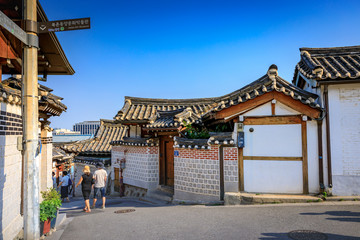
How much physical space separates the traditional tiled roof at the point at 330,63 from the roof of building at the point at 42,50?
320 inches

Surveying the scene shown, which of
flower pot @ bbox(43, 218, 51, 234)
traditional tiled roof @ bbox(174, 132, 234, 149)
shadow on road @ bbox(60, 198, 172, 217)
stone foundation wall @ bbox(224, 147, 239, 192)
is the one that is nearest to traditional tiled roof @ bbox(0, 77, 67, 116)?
flower pot @ bbox(43, 218, 51, 234)

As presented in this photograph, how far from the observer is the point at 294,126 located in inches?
369

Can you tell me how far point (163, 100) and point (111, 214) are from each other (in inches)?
434

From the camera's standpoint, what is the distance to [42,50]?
698 centimetres

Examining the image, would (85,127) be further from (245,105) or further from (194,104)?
(245,105)

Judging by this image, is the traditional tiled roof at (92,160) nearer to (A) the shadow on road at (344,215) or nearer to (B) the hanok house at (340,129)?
(B) the hanok house at (340,129)

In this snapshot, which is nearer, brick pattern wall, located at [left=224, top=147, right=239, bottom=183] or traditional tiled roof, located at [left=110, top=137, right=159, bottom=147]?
brick pattern wall, located at [left=224, top=147, right=239, bottom=183]

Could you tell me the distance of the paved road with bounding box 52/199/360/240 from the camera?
6.41 metres

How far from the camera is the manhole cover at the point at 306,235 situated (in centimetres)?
590

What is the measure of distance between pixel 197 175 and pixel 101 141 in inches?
576

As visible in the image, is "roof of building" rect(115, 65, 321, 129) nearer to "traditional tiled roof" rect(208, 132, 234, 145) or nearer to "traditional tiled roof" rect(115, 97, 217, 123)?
"traditional tiled roof" rect(115, 97, 217, 123)

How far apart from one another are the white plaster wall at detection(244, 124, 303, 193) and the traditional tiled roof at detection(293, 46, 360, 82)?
1.99 metres

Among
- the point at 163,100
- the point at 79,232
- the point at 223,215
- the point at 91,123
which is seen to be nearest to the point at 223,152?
the point at 223,215

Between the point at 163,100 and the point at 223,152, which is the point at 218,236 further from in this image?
the point at 163,100
